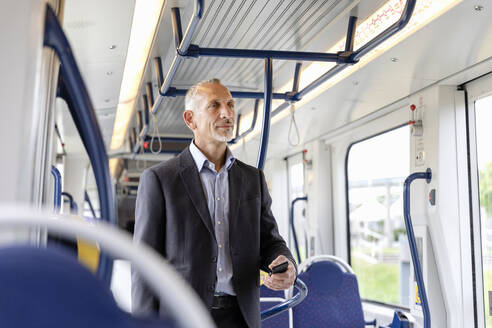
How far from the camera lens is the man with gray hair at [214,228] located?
2232mm

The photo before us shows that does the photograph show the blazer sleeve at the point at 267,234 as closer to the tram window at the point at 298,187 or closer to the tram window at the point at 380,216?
the tram window at the point at 380,216

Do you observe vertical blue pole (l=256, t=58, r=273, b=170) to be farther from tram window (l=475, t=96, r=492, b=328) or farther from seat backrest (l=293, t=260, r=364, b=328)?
tram window (l=475, t=96, r=492, b=328)

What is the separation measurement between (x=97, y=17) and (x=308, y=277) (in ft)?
8.15

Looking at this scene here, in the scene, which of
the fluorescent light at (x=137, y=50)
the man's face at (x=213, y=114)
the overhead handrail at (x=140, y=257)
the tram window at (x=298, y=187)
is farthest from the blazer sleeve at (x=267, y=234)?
the tram window at (x=298, y=187)

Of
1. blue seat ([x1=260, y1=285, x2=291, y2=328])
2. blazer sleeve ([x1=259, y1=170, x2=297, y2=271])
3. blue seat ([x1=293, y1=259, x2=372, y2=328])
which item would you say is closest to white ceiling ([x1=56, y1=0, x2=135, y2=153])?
blazer sleeve ([x1=259, y1=170, x2=297, y2=271])

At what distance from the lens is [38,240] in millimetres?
1312

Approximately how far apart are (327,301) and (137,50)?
7.54 feet

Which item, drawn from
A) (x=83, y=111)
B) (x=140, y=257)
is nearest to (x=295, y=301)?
(x=83, y=111)

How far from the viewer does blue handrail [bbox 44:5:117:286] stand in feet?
4.05

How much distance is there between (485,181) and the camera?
4.20 metres

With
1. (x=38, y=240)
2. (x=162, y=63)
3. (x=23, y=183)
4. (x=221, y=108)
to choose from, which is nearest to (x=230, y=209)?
(x=221, y=108)

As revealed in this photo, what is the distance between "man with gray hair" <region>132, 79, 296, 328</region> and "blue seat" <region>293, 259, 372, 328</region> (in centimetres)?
216

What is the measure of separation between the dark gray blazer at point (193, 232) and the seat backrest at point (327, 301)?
88.2 inches

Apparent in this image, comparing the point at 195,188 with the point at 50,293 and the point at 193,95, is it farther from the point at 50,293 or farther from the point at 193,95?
the point at 50,293
